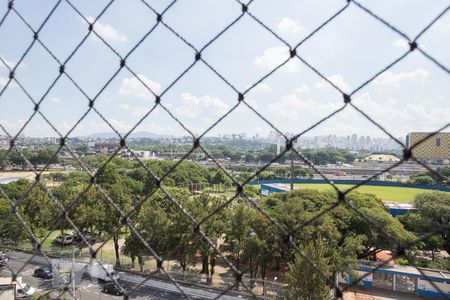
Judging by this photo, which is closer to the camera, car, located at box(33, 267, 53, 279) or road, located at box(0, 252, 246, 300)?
road, located at box(0, 252, 246, 300)

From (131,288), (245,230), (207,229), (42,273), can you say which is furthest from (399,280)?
(42,273)

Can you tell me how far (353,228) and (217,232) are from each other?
115 inches

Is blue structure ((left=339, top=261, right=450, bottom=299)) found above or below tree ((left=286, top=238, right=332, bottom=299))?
below

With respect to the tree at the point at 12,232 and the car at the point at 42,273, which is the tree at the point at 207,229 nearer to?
the car at the point at 42,273

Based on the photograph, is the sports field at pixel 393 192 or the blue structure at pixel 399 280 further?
the sports field at pixel 393 192

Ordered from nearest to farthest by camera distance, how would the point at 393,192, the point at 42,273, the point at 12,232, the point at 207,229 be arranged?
1. the point at 207,229
2. the point at 42,273
3. the point at 12,232
4. the point at 393,192

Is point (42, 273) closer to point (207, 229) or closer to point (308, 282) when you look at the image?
point (207, 229)

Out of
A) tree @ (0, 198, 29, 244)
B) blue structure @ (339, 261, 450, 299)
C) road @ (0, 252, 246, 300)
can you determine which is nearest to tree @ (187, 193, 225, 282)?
road @ (0, 252, 246, 300)

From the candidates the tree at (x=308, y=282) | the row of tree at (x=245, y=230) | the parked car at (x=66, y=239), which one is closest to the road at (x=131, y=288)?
the row of tree at (x=245, y=230)

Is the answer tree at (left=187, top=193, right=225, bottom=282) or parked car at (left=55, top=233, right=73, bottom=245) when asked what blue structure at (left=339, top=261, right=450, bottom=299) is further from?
parked car at (left=55, top=233, right=73, bottom=245)

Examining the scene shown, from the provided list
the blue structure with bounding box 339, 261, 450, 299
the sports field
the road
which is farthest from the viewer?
the sports field

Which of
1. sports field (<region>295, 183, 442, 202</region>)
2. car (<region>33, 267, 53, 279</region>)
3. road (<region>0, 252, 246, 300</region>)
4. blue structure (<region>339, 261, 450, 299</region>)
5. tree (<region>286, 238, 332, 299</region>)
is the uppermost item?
sports field (<region>295, 183, 442, 202</region>)

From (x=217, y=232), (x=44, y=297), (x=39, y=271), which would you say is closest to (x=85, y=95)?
(x=44, y=297)

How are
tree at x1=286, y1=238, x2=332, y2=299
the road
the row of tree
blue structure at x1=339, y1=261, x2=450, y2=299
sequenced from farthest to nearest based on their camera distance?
blue structure at x1=339, y1=261, x2=450, y2=299 → the road → the row of tree → tree at x1=286, y1=238, x2=332, y2=299
